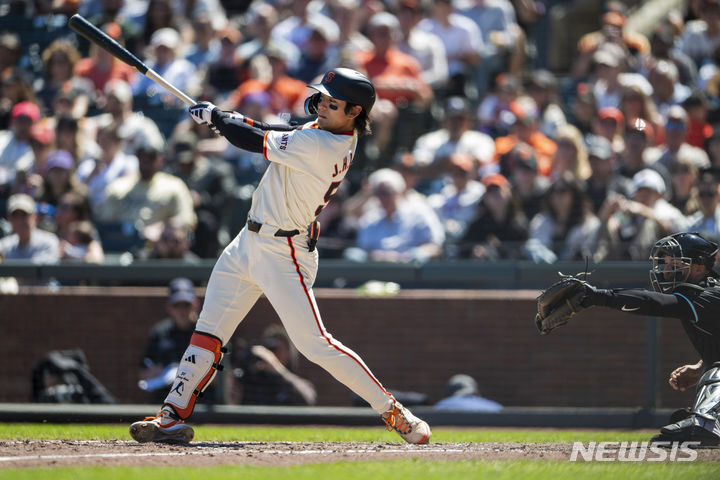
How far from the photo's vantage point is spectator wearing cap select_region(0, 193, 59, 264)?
953 centimetres

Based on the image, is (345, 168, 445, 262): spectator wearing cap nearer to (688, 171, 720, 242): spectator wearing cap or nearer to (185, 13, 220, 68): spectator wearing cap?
(688, 171, 720, 242): spectator wearing cap

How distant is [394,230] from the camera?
31.4ft

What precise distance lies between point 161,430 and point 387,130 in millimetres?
5894

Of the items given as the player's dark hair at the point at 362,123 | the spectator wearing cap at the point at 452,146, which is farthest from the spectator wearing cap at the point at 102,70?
the player's dark hair at the point at 362,123

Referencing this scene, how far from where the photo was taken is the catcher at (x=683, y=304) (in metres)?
5.23

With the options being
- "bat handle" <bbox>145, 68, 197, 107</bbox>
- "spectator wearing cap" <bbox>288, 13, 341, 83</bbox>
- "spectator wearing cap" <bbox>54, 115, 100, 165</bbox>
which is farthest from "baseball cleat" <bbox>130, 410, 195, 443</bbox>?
"spectator wearing cap" <bbox>288, 13, 341, 83</bbox>

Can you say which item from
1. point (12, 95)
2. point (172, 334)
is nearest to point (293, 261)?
point (172, 334)

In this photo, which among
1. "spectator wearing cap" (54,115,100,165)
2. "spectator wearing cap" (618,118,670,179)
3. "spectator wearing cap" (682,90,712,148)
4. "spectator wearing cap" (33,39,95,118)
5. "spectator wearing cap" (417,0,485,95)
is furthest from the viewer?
"spectator wearing cap" (33,39,95,118)

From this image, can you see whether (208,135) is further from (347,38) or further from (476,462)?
(476,462)

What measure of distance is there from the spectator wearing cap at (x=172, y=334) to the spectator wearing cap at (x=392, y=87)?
301 cm

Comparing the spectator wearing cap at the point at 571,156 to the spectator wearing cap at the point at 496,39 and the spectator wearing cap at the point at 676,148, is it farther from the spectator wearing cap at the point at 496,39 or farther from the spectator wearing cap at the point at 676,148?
the spectator wearing cap at the point at 496,39

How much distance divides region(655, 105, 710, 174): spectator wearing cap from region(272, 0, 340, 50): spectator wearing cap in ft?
13.9

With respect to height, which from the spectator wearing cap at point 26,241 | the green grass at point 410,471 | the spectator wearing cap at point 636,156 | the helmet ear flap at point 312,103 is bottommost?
the green grass at point 410,471

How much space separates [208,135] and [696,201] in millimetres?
5106
